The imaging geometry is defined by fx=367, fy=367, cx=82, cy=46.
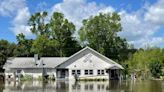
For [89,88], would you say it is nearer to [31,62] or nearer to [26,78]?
[26,78]

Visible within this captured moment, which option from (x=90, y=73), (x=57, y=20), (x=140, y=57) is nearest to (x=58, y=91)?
(x=90, y=73)

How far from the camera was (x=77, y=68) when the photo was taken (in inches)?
2495

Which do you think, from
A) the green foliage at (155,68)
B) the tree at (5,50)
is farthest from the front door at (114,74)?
the tree at (5,50)

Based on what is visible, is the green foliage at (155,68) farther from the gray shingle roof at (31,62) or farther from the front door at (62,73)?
the gray shingle roof at (31,62)

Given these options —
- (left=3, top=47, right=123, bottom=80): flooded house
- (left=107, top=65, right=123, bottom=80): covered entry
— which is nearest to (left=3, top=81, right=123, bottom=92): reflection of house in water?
(left=3, top=47, right=123, bottom=80): flooded house

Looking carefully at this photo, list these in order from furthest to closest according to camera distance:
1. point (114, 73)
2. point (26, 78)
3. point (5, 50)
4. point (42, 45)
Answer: point (42, 45)
point (5, 50)
point (114, 73)
point (26, 78)

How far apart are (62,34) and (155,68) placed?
27.3 meters

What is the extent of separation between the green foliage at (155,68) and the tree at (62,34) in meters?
25.1

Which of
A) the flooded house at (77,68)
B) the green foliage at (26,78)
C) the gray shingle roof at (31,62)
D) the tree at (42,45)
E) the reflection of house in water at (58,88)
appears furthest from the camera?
the tree at (42,45)

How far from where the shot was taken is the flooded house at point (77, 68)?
63125mm

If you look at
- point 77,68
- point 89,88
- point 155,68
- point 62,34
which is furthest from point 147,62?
point 89,88

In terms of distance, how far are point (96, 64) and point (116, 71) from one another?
3.94 metres

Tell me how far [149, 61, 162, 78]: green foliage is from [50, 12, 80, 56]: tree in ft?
82.2

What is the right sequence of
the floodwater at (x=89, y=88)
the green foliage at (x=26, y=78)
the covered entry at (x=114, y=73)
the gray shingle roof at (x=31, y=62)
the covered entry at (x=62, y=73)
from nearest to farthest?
the floodwater at (x=89, y=88), the green foliage at (x=26, y=78), the covered entry at (x=114, y=73), the covered entry at (x=62, y=73), the gray shingle roof at (x=31, y=62)
